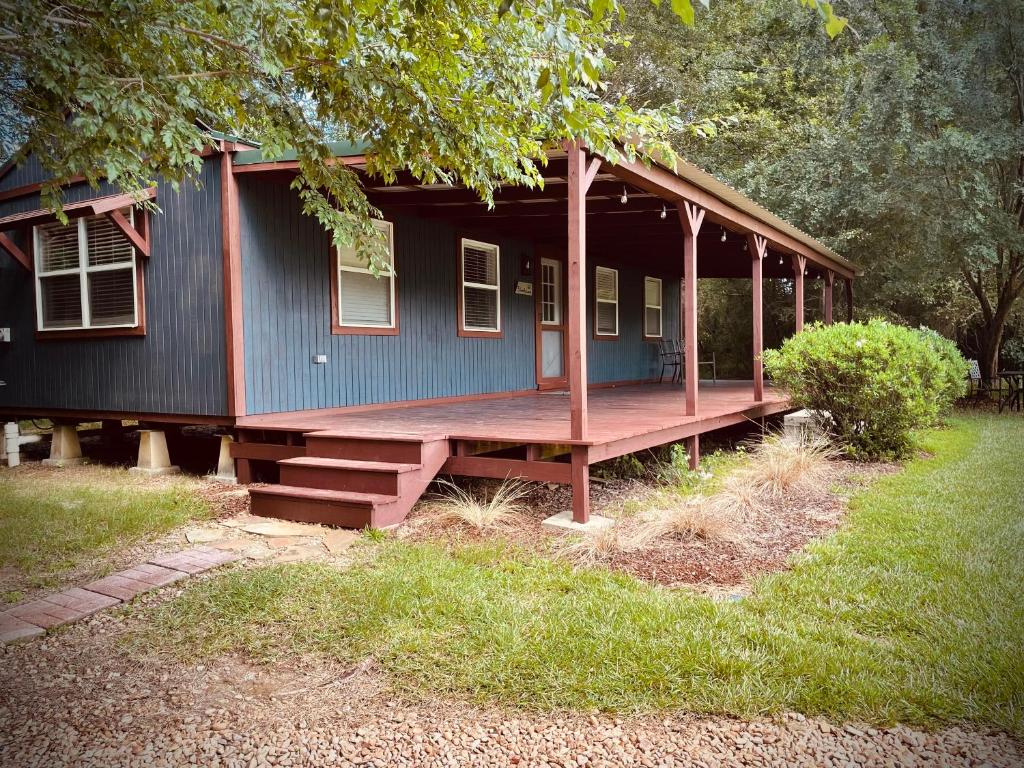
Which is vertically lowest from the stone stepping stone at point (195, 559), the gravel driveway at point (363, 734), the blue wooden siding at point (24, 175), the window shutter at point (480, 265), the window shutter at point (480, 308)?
the gravel driveway at point (363, 734)

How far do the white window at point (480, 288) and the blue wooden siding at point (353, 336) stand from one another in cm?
14

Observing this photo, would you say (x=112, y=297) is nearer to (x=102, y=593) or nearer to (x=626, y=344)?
(x=102, y=593)

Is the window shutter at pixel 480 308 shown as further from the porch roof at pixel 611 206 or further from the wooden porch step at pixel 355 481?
the wooden porch step at pixel 355 481

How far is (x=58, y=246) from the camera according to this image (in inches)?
297

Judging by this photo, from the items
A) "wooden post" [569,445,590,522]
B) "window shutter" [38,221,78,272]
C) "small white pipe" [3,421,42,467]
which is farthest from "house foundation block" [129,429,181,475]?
"wooden post" [569,445,590,522]

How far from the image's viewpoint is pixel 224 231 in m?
6.10

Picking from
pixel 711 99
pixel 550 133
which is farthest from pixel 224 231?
pixel 711 99

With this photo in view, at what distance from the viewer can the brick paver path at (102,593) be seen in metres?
3.10

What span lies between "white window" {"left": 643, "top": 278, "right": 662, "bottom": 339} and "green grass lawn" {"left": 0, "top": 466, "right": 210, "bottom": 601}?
897 cm

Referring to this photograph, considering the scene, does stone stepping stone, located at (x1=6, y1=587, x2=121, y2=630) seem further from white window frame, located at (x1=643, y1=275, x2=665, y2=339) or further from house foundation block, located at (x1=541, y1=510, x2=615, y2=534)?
white window frame, located at (x1=643, y1=275, x2=665, y2=339)

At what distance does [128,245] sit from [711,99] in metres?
13.9

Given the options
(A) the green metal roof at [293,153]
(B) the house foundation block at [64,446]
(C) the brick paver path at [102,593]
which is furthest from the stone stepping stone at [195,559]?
(B) the house foundation block at [64,446]

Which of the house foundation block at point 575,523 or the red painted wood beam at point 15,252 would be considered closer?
the house foundation block at point 575,523

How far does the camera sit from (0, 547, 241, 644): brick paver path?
3100 millimetres
